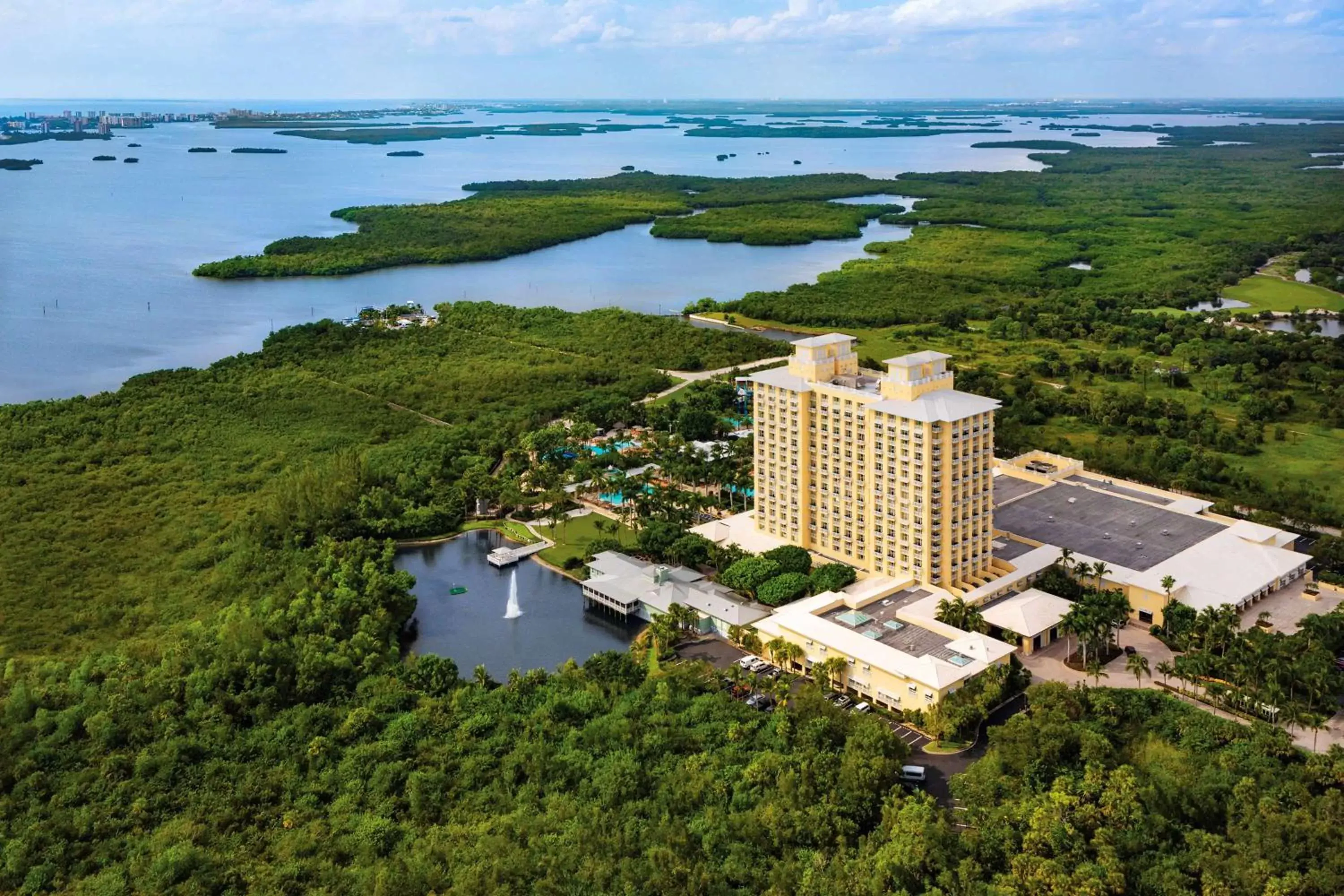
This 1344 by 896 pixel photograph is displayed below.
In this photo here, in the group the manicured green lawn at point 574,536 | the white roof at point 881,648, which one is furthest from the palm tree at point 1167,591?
the manicured green lawn at point 574,536

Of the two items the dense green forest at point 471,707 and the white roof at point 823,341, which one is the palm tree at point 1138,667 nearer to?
the dense green forest at point 471,707

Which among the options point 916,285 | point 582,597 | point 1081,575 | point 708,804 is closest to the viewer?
point 708,804

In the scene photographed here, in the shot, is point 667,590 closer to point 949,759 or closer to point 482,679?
point 482,679

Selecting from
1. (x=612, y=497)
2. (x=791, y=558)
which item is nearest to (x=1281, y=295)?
(x=612, y=497)

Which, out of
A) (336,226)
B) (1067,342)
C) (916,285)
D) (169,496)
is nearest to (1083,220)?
(916,285)

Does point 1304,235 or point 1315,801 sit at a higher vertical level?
point 1304,235

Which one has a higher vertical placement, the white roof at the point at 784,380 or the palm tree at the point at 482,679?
the white roof at the point at 784,380

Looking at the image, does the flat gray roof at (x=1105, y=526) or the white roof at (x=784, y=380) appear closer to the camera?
the flat gray roof at (x=1105, y=526)

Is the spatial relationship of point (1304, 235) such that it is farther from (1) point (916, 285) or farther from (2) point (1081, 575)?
(2) point (1081, 575)
